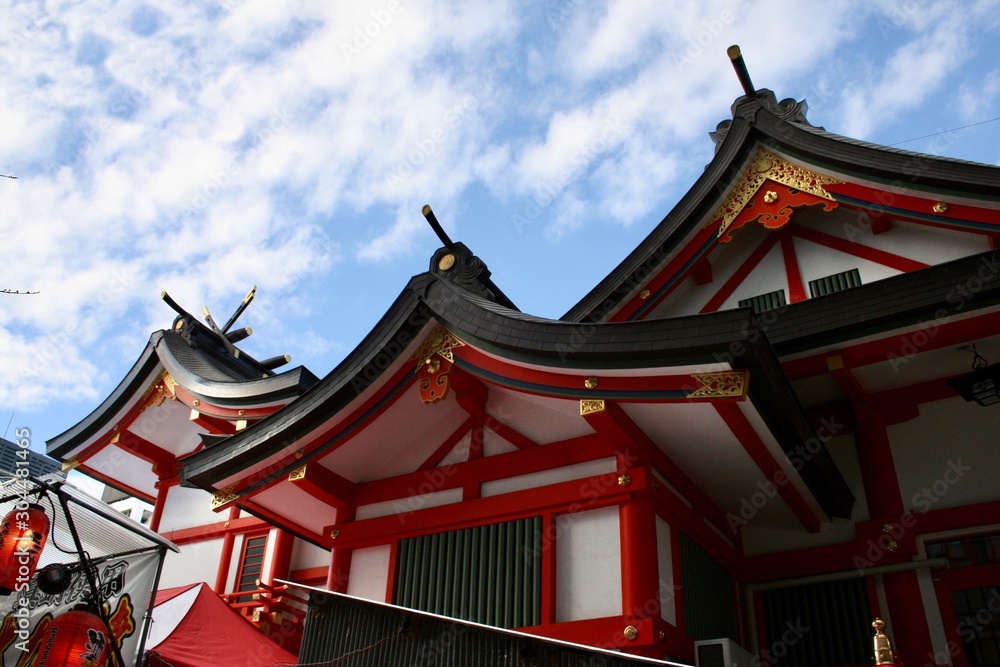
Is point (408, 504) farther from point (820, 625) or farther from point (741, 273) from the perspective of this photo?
point (741, 273)

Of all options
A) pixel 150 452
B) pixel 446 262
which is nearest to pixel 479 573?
pixel 446 262

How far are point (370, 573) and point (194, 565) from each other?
566 cm

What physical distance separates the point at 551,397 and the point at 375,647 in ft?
9.10

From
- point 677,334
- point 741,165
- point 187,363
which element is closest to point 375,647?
point 677,334

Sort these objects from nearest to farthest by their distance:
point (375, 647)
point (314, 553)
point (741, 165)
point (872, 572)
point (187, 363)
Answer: point (375, 647), point (872, 572), point (741, 165), point (314, 553), point (187, 363)

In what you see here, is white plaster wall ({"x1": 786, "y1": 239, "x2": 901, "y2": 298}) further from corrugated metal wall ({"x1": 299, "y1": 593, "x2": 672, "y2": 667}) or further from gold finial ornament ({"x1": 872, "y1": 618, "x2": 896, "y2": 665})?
corrugated metal wall ({"x1": 299, "y1": 593, "x2": 672, "y2": 667})

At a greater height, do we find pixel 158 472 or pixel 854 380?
pixel 158 472

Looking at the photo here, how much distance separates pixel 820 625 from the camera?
872 cm

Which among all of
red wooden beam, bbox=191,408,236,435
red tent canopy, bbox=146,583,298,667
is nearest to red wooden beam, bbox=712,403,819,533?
red tent canopy, bbox=146,583,298,667

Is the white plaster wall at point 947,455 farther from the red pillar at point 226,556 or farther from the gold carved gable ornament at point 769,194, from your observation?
the red pillar at point 226,556

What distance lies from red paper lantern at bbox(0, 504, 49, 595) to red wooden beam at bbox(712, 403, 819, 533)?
650cm

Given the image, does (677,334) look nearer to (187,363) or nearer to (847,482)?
(847,482)

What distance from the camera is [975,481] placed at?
8633 mm

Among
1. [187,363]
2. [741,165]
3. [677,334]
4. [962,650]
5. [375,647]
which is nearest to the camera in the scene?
[677,334]
